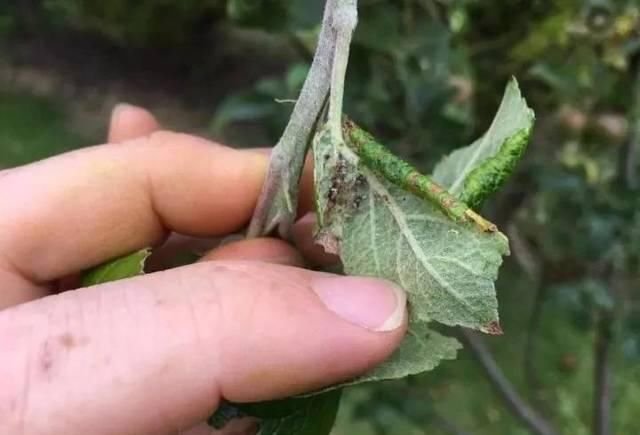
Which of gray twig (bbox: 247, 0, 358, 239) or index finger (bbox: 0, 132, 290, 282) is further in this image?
index finger (bbox: 0, 132, 290, 282)

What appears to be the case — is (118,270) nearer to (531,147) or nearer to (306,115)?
(306,115)

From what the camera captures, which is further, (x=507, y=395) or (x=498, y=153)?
(x=507, y=395)

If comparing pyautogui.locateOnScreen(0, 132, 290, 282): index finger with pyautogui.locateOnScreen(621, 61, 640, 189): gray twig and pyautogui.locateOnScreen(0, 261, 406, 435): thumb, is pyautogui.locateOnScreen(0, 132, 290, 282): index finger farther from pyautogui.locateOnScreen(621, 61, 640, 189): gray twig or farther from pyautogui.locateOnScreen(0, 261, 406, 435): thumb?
pyautogui.locateOnScreen(621, 61, 640, 189): gray twig

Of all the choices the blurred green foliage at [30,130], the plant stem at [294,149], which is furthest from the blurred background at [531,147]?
the blurred green foliage at [30,130]

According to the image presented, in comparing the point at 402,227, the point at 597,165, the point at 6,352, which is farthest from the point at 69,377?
the point at 597,165

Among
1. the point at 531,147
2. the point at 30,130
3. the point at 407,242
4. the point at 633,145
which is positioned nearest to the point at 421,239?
the point at 407,242

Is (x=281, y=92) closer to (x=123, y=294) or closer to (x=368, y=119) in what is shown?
(x=368, y=119)

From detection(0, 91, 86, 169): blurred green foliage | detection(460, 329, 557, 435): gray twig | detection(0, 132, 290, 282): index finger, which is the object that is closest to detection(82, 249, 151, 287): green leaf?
detection(0, 132, 290, 282): index finger

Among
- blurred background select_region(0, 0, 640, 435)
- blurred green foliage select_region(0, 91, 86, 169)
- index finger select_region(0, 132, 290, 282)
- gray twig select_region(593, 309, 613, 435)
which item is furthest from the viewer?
blurred green foliage select_region(0, 91, 86, 169)
